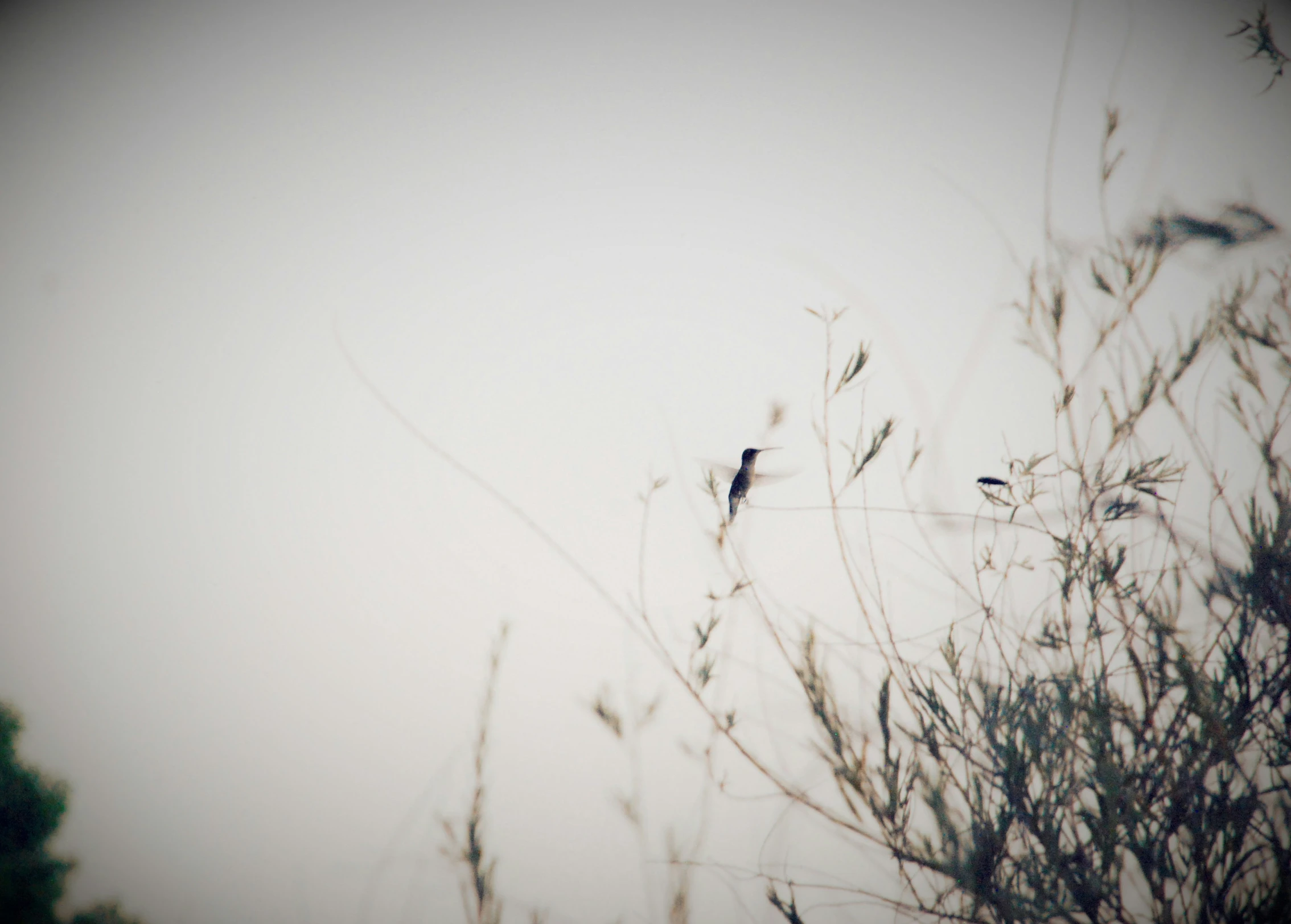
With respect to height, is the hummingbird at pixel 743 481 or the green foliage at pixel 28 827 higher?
the hummingbird at pixel 743 481

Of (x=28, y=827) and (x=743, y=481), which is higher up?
(x=743, y=481)

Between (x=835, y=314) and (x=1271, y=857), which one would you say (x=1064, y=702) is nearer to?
(x=1271, y=857)

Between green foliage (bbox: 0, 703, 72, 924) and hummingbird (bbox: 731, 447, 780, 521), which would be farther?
green foliage (bbox: 0, 703, 72, 924)

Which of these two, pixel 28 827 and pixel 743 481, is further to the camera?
pixel 28 827

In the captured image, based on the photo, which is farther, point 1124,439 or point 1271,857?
point 1124,439

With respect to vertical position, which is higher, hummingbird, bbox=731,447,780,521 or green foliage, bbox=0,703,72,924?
hummingbird, bbox=731,447,780,521

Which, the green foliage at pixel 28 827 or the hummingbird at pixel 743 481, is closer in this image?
the hummingbird at pixel 743 481

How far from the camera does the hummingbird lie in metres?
1.23

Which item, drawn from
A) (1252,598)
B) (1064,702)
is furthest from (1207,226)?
(1064,702)

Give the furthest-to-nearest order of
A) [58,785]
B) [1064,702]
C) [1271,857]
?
[58,785] → [1064,702] → [1271,857]

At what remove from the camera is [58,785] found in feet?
11.0

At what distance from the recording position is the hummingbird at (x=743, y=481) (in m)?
1.23

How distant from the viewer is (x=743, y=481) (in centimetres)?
124

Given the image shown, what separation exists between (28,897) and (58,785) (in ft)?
2.07
